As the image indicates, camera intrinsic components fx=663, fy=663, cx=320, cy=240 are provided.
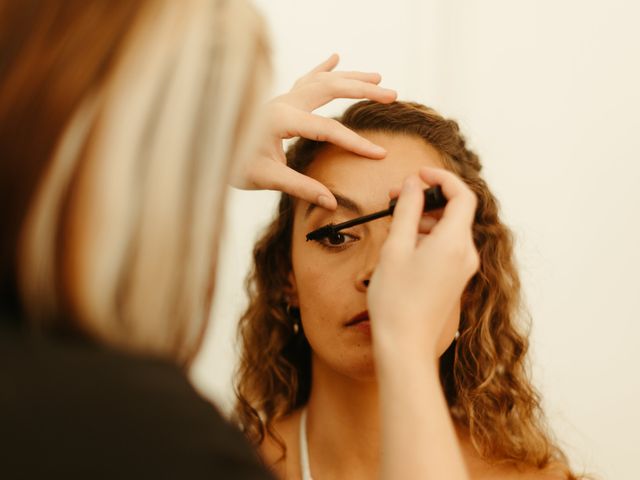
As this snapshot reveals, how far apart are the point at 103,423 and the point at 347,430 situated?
0.72 m

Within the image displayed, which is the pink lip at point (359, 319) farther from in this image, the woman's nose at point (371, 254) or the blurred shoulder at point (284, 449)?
the blurred shoulder at point (284, 449)

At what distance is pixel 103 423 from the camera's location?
16.4 inches

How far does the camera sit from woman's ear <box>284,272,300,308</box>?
1.16m

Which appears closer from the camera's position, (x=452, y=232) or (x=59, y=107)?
(x=59, y=107)

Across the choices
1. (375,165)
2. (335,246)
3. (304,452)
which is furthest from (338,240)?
(304,452)

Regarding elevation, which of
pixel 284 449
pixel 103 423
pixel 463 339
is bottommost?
pixel 284 449

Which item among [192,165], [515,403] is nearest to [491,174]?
[515,403]

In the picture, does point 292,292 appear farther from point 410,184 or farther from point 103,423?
point 103,423

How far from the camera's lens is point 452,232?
0.69 m

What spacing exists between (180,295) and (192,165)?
104 millimetres

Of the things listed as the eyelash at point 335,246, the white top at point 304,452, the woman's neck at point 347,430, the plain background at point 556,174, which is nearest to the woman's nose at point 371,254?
the eyelash at point 335,246

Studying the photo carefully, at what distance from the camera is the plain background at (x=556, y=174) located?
1.34 meters

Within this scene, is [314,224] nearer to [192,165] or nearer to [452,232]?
[452,232]

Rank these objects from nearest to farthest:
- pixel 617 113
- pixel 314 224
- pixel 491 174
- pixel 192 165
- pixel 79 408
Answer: pixel 79 408
pixel 192 165
pixel 314 224
pixel 617 113
pixel 491 174
